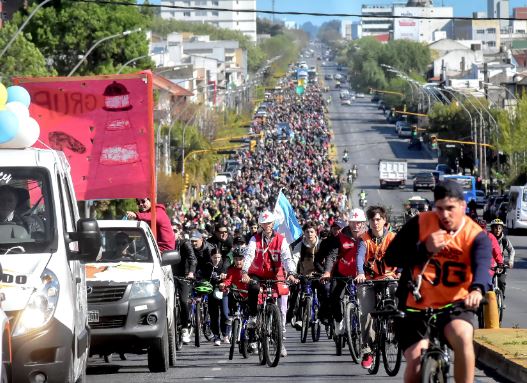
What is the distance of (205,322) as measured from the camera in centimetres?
2236

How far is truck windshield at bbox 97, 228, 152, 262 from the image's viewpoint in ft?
55.7

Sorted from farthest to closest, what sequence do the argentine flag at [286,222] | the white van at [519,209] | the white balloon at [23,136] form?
the white van at [519,209] < the argentine flag at [286,222] < the white balloon at [23,136]

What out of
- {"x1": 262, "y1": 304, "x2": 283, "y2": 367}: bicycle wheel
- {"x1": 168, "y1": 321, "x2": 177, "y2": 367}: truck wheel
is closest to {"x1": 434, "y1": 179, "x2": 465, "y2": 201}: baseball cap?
{"x1": 262, "y1": 304, "x2": 283, "y2": 367}: bicycle wheel

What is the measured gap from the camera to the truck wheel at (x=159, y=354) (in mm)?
16359

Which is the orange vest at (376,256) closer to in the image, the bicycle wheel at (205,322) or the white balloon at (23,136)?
the white balloon at (23,136)

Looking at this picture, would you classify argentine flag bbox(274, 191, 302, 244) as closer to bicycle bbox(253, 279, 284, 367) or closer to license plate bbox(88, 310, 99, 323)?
bicycle bbox(253, 279, 284, 367)

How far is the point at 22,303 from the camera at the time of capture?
37.0 feet

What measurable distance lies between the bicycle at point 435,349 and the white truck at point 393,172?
10059 centimetres

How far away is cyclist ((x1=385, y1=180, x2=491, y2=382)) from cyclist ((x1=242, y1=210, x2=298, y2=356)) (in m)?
6.67

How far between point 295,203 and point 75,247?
6970 cm

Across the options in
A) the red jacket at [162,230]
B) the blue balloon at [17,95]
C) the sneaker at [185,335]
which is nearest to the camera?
the blue balloon at [17,95]

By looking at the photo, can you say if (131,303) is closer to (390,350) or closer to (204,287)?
(390,350)

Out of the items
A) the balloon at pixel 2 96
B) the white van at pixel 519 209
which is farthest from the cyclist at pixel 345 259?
the white van at pixel 519 209

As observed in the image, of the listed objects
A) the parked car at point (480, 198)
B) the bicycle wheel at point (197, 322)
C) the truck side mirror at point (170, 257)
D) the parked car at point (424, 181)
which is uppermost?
the truck side mirror at point (170, 257)
